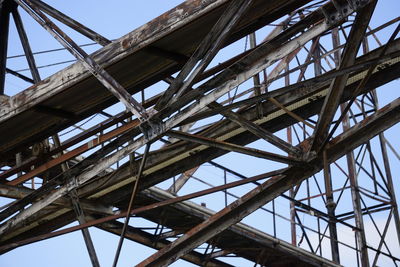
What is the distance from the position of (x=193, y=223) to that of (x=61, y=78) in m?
6.50

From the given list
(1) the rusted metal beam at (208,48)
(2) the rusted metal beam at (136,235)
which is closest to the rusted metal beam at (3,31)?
(1) the rusted metal beam at (208,48)

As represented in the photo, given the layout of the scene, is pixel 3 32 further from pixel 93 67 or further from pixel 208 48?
pixel 208 48

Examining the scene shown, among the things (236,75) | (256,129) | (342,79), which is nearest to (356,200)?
(256,129)

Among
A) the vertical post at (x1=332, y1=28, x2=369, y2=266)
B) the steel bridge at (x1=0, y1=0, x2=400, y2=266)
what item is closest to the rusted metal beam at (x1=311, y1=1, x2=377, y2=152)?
the steel bridge at (x1=0, y1=0, x2=400, y2=266)

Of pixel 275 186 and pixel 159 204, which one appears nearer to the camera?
pixel 275 186

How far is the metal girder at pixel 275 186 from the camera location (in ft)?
34.5

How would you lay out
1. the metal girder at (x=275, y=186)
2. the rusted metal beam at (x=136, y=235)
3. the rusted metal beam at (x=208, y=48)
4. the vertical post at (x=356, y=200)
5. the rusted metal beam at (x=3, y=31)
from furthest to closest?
1. the vertical post at (x=356, y=200)
2. the rusted metal beam at (x=136, y=235)
3. the rusted metal beam at (x=3, y=31)
4. the metal girder at (x=275, y=186)
5. the rusted metal beam at (x=208, y=48)

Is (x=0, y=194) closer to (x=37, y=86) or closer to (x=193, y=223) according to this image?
(x=37, y=86)

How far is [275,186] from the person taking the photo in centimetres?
1109

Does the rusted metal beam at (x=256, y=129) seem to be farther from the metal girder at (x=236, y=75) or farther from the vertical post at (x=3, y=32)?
the vertical post at (x=3, y=32)

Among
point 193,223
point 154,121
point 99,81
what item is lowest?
point 154,121

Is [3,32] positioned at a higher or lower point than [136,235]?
higher

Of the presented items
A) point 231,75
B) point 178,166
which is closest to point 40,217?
point 178,166

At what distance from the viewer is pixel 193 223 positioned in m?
15.7
